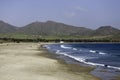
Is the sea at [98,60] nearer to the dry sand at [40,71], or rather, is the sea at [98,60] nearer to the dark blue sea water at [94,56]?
the dark blue sea water at [94,56]

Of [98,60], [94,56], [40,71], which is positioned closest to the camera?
[40,71]

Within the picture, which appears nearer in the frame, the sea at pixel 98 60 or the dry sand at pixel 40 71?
the dry sand at pixel 40 71

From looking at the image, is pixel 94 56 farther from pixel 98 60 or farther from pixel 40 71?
pixel 40 71

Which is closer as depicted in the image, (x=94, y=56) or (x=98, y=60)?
(x=98, y=60)

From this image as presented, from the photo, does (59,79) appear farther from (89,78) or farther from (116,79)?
(116,79)

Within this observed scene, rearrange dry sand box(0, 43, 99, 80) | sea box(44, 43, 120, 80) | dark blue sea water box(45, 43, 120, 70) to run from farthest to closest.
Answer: dark blue sea water box(45, 43, 120, 70), sea box(44, 43, 120, 80), dry sand box(0, 43, 99, 80)

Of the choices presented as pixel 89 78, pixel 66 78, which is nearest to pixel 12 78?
pixel 66 78

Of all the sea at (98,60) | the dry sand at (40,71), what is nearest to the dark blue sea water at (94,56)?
the sea at (98,60)

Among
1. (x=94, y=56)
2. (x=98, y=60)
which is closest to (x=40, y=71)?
(x=98, y=60)

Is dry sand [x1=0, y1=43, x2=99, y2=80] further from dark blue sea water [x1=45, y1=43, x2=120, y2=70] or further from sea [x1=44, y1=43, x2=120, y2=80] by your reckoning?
dark blue sea water [x1=45, y1=43, x2=120, y2=70]

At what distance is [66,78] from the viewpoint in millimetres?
23891

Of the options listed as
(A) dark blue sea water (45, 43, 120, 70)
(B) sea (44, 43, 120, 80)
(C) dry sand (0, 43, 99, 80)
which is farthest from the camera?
(A) dark blue sea water (45, 43, 120, 70)

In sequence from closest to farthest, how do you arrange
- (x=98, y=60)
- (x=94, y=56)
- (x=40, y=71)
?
1. (x=40, y=71)
2. (x=98, y=60)
3. (x=94, y=56)

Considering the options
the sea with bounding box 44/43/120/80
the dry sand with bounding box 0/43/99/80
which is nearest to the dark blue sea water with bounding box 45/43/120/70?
the sea with bounding box 44/43/120/80
